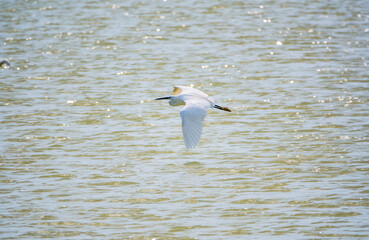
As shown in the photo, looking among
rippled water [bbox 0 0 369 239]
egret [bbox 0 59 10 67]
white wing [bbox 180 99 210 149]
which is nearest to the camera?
rippled water [bbox 0 0 369 239]

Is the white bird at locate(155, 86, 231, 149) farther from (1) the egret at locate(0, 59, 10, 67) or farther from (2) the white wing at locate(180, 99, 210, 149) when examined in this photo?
(1) the egret at locate(0, 59, 10, 67)

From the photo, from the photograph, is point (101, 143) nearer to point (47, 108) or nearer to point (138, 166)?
point (138, 166)

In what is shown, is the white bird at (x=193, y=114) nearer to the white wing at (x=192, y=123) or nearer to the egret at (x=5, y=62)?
the white wing at (x=192, y=123)

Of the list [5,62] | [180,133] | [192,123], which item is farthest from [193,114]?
[5,62]

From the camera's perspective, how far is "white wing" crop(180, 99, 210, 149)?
9375 millimetres

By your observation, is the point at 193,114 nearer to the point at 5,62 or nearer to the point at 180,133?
the point at 180,133

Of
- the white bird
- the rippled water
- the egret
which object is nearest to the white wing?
the white bird

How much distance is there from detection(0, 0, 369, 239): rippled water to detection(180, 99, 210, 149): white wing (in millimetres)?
565

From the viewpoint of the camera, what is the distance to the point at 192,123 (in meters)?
9.56

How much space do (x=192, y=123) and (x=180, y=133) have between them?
8.54 ft

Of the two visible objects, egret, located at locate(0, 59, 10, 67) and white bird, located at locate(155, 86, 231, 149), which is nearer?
white bird, located at locate(155, 86, 231, 149)

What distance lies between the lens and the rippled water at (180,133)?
8414mm

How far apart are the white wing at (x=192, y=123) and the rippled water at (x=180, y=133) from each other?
22.3 inches

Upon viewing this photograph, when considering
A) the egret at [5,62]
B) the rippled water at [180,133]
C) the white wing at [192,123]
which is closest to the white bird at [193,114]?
the white wing at [192,123]
